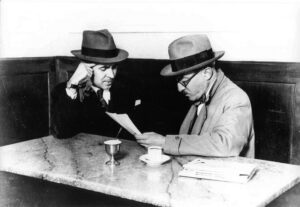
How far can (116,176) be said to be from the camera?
6.83 ft

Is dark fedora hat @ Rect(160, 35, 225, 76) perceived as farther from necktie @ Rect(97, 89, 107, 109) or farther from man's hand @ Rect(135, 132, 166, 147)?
necktie @ Rect(97, 89, 107, 109)

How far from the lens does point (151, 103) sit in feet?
12.7

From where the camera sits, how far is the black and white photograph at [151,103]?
2.07 metres

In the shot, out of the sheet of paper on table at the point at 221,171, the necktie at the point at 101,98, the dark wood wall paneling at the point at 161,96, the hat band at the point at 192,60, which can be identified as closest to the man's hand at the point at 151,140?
the sheet of paper on table at the point at 221,171

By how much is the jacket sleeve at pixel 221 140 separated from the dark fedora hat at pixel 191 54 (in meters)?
0.40

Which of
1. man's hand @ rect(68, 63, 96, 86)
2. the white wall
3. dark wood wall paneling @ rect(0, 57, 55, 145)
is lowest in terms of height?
dark wood wall paneling @ rect(0, 57, 55, 145)

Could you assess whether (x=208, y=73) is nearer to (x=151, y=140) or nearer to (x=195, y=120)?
(x=195, y=120)

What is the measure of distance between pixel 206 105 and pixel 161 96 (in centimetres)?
100

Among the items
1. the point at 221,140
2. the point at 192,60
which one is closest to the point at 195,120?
the point at 192,60

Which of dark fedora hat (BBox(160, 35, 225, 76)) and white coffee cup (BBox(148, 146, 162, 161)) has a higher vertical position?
dark fedora hat (BBox(160, 35, 225, 76))

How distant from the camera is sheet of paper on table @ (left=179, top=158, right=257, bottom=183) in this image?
1973 millimetres

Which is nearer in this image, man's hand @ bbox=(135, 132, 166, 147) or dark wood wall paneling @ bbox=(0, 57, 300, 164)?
man's hand @ bbox=(135, 132, 166, 147)

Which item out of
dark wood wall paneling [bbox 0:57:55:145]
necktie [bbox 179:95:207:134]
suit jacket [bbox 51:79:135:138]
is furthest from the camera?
dark wood wall paneling [bbox 0:57:55:145]

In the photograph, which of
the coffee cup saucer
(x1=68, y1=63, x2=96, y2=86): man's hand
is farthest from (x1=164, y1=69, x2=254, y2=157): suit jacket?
(x1=68, y1=63, x2=96, y2=86): man's hand
